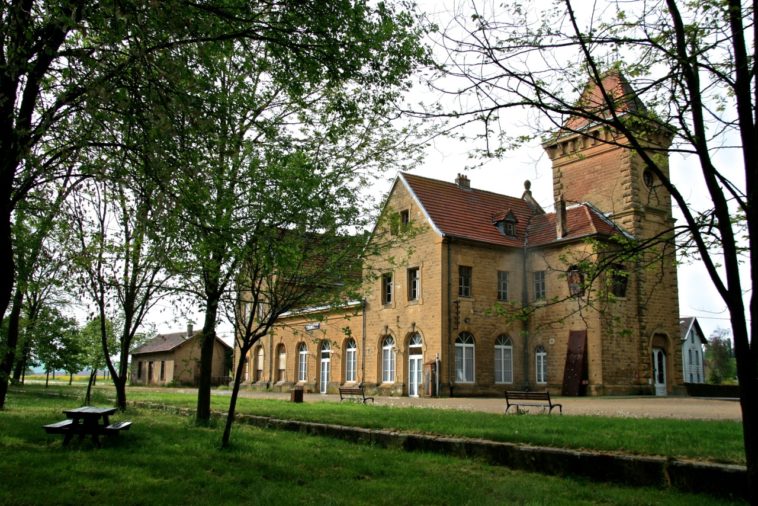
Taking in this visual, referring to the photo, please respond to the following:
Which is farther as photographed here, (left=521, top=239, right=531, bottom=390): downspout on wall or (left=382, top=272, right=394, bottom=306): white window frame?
(left=382, top=272, right=394, bottom=306): white window frame

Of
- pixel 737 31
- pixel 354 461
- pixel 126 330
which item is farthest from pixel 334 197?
pixel 126 330

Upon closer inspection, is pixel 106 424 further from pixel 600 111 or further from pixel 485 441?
pixel 600 111

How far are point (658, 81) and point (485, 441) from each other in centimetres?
562

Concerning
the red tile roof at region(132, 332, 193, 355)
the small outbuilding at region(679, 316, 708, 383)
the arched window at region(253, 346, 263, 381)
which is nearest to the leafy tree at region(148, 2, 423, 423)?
the arched window at region(253, 346, 263, 381)

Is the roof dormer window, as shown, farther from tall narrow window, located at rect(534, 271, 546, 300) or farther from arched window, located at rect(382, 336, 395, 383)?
arched window, located at rect(382, 336, 395, 383)

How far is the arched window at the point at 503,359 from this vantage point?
A: 29.9 metres

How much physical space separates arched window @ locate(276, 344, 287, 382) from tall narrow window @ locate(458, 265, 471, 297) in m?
14.4

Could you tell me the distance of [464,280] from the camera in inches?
1168

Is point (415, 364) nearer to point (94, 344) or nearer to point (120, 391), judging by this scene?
point (94, 344)

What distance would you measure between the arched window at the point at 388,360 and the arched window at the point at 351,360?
2.15 metres

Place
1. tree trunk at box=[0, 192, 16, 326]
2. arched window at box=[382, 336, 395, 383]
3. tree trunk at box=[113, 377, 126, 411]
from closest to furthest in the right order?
tree trunk at box=[0, 192, 16, 326]
tree trunk at box=[113, 377, 126, 411]
arched window at box=[382, 336, 395, 383]

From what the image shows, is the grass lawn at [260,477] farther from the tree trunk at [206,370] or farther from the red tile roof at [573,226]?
the red tile roof at [573,226]

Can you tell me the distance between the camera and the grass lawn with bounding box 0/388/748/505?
6414 mm

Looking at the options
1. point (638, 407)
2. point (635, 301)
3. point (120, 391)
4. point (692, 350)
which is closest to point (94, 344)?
point (120, 391)
